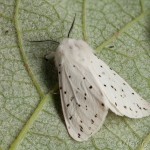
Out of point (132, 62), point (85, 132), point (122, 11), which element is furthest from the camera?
point (122, 11)

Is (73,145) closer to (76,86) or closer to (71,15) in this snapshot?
(76,86)

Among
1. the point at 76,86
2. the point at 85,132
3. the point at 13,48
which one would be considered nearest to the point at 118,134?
the point at 85,132

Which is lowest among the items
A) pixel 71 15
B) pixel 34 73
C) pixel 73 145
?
pixel 73 145

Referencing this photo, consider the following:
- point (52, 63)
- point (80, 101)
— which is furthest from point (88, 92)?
point (52, 63)
